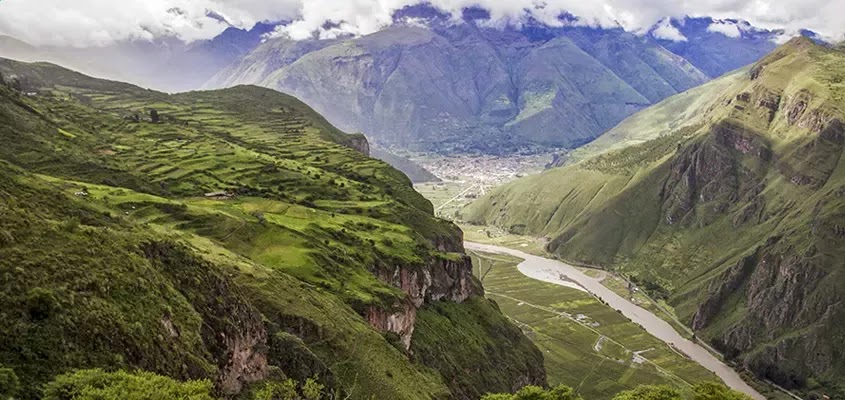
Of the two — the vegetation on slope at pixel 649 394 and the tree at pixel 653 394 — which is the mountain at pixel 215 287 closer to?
the vegetation on slope at pixel 649 394

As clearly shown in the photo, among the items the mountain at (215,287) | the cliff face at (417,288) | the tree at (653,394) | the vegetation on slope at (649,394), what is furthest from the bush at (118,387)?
the cliff face at (417,288)

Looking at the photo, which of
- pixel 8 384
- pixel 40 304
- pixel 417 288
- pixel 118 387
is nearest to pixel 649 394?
pixel 118 387

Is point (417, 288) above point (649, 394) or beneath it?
beneath

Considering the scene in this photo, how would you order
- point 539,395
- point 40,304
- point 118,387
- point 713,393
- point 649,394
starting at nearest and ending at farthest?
point 118,387 → point 40,304 → point 539,395 → point 649,394 → point 713,393

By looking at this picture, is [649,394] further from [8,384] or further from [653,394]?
[8,384]

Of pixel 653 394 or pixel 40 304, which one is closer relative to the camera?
pixel 40 304

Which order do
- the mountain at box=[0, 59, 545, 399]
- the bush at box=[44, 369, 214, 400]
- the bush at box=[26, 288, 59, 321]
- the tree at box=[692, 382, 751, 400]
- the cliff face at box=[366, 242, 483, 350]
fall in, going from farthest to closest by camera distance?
the cliff face at box=[366, 242, 483, 350] < the tree at box=[692, 382, 751, 400] < the mountain at box=[0, 59, 545, 399] < the bush at box=[26, 288, 59, 321] < the bush at box=[44, 369, 214, 400]

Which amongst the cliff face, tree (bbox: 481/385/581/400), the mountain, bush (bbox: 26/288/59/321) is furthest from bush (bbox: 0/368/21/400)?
the cliff face

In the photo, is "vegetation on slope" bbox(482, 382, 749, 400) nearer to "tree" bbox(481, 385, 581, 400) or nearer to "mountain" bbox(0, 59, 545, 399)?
"tree" bbox(481, 385, 581, 400)
